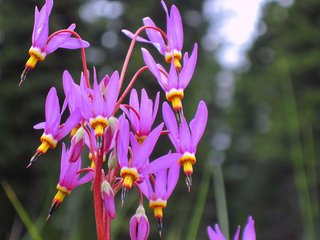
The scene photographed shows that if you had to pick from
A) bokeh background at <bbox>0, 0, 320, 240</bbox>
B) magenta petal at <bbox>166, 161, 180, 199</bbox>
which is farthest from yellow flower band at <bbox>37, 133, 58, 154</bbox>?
bokeh background at <bbox>0, 0, 320, 240</bbox>

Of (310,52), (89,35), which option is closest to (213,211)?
(310,52)

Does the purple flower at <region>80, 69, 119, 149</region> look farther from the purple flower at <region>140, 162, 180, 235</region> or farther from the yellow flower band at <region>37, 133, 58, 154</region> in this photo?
the purple flower at <region>140, 162, 180, 235</region>

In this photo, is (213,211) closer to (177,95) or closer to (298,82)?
(298,82)

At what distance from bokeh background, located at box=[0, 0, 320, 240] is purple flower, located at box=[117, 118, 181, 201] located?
846cm

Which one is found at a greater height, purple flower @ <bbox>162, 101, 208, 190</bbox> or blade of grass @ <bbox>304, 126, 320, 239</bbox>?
purple flower @ <bbox>162, 101, 208, 190</bbox>

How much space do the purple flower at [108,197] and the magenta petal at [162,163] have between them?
102 millimetres

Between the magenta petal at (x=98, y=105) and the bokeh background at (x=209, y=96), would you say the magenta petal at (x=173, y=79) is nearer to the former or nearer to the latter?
the magenta petal at (x=98, y=105)

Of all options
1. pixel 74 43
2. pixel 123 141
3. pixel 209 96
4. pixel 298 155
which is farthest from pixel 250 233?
pixel 209 96

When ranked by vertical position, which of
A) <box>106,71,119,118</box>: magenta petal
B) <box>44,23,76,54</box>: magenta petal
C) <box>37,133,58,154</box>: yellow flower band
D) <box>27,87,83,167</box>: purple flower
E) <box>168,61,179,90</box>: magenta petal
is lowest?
<box>37,133,58,154</box>: yellow flower band

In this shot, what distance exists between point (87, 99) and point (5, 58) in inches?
537

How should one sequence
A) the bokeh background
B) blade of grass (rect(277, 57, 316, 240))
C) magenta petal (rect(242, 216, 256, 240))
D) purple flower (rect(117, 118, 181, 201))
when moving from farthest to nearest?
1. the bokeh background
2. blade of grass (rect(277, 57, 316, 240))
3. purple flower (rect(117, 118, 181, 201))
4. magenta petal (rect(242, 216, 256, 240))

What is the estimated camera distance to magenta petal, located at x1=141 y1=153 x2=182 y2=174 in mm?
1053

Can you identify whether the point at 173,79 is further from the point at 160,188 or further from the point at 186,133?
the point at 160,188

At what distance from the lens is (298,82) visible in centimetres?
1627
